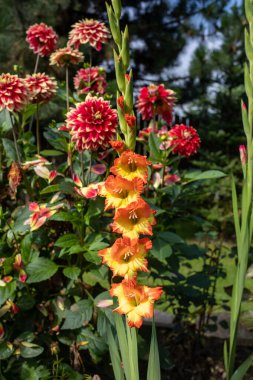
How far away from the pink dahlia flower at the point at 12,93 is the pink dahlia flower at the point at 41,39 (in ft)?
1.34

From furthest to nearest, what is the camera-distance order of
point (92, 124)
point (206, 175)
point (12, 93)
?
point (206, 175)
point (12, 93)
point (92, 124)

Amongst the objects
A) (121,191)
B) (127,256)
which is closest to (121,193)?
(121,191)

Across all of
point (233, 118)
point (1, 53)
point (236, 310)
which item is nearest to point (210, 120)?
point (233, 118)

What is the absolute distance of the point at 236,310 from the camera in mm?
985

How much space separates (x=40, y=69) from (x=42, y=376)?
4885 millimetres

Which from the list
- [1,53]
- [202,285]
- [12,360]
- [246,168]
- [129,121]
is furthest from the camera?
[1,53]

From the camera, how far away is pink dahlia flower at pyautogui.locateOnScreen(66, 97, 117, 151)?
137 centimetres

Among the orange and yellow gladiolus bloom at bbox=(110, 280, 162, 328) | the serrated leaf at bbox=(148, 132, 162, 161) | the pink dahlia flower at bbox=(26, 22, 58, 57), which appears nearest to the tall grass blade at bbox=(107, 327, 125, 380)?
the orange and yellow gladiolus bloom at bbox=(110, 280, 162, 328)

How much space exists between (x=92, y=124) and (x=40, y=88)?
39cm

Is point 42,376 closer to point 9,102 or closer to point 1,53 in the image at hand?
point 9,102

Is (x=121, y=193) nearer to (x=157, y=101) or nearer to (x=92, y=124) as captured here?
(x=92, y=124)

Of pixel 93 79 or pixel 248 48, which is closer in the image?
pixel 248 48

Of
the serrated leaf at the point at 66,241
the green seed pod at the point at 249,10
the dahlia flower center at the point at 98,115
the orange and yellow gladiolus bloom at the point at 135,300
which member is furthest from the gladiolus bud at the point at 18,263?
the green seed pod at the point at 249,10

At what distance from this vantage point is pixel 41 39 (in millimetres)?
1850
